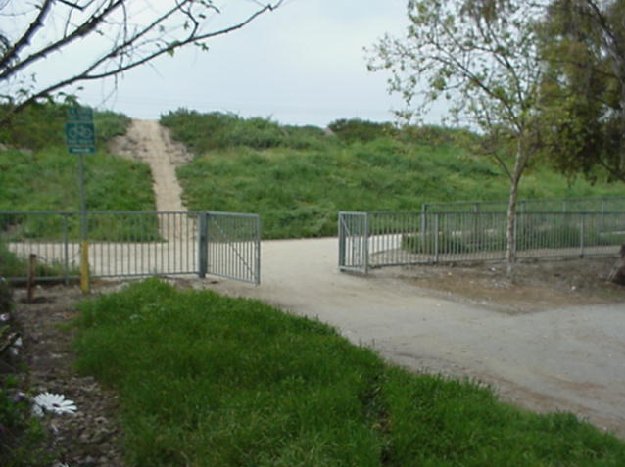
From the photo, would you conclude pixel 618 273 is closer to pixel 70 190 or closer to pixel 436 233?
pixel 436 233

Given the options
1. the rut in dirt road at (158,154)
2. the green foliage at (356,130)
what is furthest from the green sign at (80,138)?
the green foliage at (356,130)

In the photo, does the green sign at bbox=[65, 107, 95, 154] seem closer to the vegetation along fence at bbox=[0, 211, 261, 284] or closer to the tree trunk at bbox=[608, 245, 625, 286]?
the vegetation along fence at bbox=[0, 211, 261, 284]

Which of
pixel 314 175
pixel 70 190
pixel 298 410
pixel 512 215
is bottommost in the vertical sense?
pixel 298 410

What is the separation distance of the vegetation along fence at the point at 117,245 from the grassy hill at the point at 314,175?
9809 mm

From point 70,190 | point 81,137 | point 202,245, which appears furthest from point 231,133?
point 81,137

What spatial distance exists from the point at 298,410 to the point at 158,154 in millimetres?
33587

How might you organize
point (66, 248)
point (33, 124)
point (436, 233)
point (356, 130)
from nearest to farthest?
point (33, 124) < point (66, 248) < point (436, 233) < point (356, 130)

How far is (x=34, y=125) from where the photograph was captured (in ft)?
14.0

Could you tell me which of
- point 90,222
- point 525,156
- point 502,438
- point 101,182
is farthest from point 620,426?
point 101,182

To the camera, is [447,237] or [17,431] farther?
[447,237]

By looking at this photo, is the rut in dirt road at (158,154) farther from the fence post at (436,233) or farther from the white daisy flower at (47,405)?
the white daisy flower at (47,405)

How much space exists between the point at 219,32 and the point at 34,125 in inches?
46.2

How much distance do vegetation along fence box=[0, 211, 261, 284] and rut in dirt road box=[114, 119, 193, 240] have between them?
1304 cm

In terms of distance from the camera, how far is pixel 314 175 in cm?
3547
